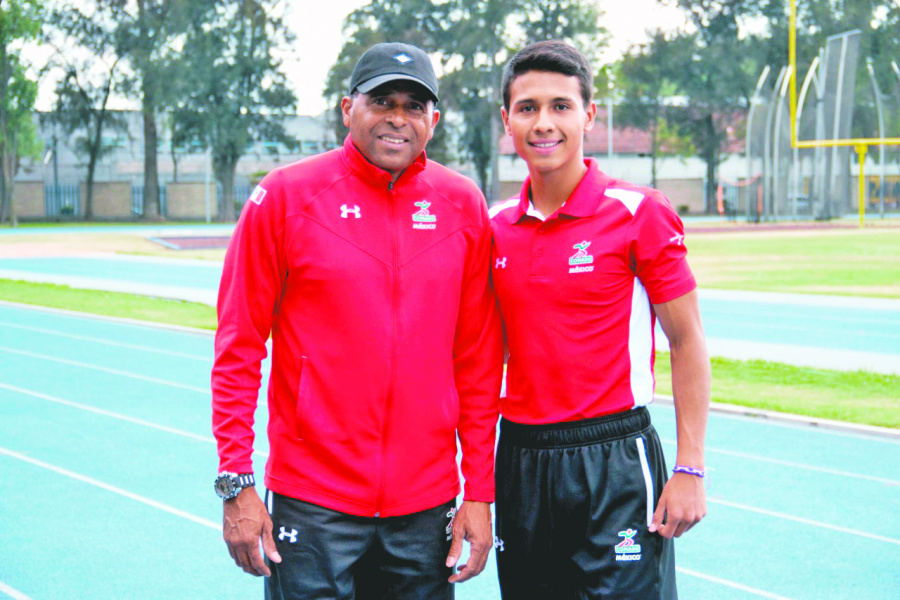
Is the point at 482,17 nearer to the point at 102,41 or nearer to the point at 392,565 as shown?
the point at 102,41

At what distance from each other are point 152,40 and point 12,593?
177 feet

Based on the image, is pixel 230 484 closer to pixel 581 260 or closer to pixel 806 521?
pixel 581 260

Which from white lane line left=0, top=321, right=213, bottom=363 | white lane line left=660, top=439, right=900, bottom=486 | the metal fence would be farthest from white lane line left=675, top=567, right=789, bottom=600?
the metal fence

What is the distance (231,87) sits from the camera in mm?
56812

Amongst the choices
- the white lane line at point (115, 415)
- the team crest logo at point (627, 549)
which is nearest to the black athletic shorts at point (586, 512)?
the team crest logo at point (627, 549)

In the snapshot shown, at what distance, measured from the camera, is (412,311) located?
8.96 feet

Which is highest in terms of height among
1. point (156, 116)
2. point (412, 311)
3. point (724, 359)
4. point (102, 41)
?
point (102, 41)

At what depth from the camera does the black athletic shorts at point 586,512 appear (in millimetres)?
2736

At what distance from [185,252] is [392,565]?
28253mm

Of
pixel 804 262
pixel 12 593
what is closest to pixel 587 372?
pixel 12 593

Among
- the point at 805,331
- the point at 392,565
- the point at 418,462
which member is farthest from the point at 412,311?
the point at 805,331

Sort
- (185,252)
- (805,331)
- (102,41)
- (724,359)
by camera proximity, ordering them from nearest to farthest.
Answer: (724,359), (805,331), (185,252), (102,41)

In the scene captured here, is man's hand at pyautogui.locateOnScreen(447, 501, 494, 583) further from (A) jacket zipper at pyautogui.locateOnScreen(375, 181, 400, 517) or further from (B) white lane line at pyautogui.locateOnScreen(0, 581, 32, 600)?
(B) white lane line at pyautogui.locateOnScreen(0, 581, 32, 600)

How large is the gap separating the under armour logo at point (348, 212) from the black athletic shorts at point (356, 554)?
734 mm
